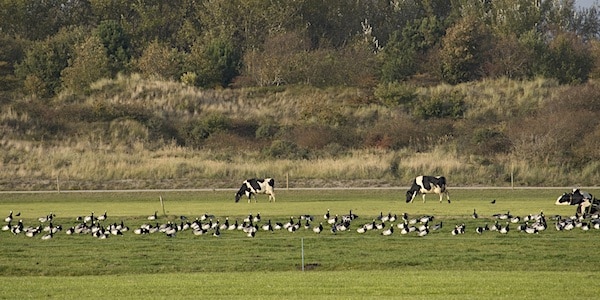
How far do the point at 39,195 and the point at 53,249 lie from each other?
25.6m

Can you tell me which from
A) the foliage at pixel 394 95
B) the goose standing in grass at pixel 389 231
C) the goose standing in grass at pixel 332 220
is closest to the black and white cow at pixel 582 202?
the goose standing in grass at pixel 389 231

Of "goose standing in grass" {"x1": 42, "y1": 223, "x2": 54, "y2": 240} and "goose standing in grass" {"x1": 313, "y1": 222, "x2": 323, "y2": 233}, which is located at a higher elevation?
"goose standing in grass" {"x1": 42, "y1": 223, "x2": 54, "y2": 240}

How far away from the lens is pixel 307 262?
93.5 ft

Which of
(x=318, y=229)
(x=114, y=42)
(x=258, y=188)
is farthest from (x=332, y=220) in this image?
(x=114, y=42)

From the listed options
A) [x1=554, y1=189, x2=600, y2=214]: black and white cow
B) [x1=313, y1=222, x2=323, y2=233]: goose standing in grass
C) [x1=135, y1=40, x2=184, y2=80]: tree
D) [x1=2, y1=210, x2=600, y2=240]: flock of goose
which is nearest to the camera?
[x1=2, y1=210, x2=600, y2=240]: flock of goose

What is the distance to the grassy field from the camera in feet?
74.5

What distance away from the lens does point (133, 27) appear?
362 feet

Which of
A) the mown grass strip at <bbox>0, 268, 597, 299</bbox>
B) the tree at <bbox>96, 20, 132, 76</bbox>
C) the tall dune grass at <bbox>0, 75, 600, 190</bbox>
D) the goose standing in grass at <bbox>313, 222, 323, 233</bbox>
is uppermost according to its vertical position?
the tree at <bbox>96, 20, 132, 76</bbox>

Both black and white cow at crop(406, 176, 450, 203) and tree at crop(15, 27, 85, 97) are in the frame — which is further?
tree at crop(15, 27, 85, 97)

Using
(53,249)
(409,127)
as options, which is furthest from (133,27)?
(53,249)

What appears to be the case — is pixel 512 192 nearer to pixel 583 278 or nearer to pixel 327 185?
pixel 327 185

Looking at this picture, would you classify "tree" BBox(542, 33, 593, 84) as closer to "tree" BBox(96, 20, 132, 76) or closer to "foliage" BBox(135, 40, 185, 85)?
"foliage" BBox(135, 40, 185, 85)

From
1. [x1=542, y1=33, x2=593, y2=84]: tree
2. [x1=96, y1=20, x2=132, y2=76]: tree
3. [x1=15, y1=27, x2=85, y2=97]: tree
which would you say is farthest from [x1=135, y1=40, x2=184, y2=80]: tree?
[x1=542, y1=33, x2=593, y2=84]: tree

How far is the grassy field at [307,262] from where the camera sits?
894 inches
